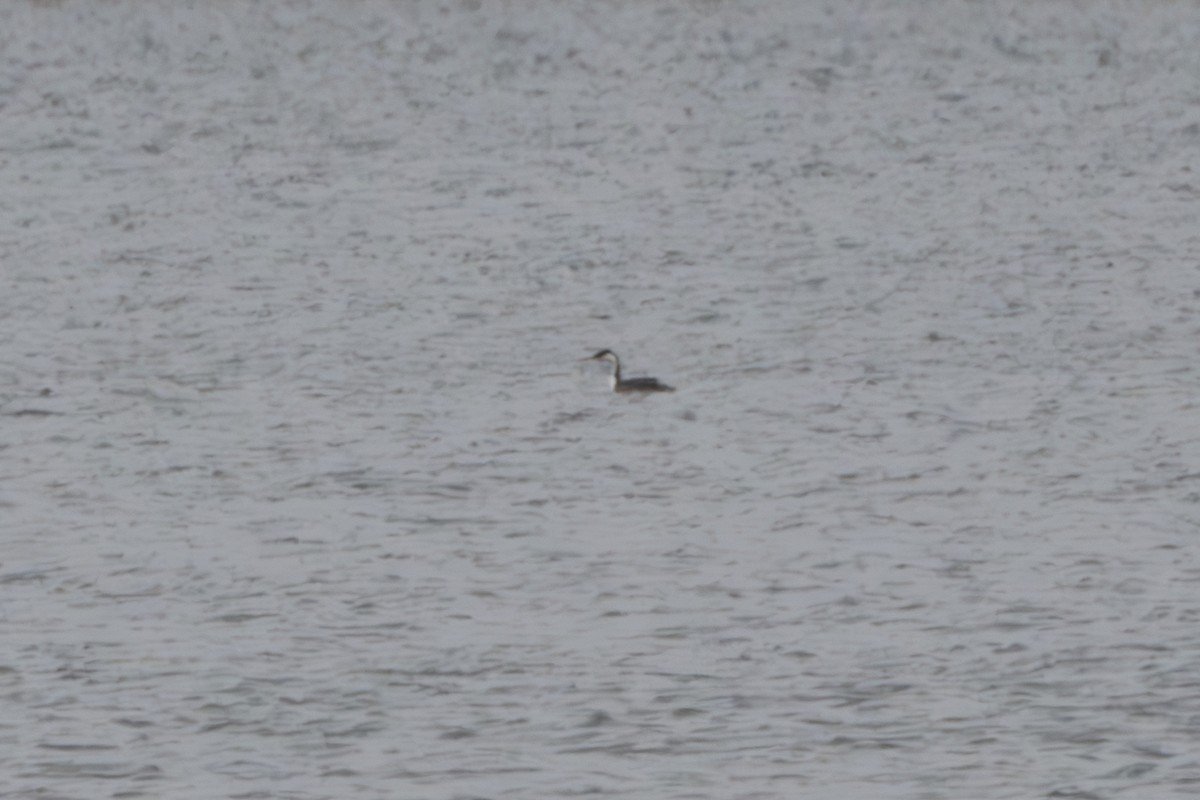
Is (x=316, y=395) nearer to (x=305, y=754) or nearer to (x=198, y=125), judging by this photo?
(x=305, y=754)

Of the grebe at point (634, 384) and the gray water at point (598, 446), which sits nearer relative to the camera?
the gray water at point (598, 446)

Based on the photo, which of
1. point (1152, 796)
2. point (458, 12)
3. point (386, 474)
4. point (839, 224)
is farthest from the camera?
point (458, 12)

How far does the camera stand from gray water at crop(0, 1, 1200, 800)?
12.8m

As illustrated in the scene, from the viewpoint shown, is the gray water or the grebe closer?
the gray water

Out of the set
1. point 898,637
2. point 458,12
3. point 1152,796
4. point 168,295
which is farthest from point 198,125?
point 1152,796

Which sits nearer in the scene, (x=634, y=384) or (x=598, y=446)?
(x=598, y=446)

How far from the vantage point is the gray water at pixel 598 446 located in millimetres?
12758

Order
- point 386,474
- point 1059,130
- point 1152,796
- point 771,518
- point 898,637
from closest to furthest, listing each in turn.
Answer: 1. point 1152,796
2. point 898,637
3. point 771,518
4. point 386,474
5. point 1059,130

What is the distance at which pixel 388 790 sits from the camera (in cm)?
1190

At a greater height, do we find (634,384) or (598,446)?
(634,384)

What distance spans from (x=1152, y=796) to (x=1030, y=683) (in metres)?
1.67

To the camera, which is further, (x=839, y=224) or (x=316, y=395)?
(x=839, y=224)

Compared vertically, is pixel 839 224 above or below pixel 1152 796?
above

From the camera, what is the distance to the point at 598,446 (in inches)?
739
